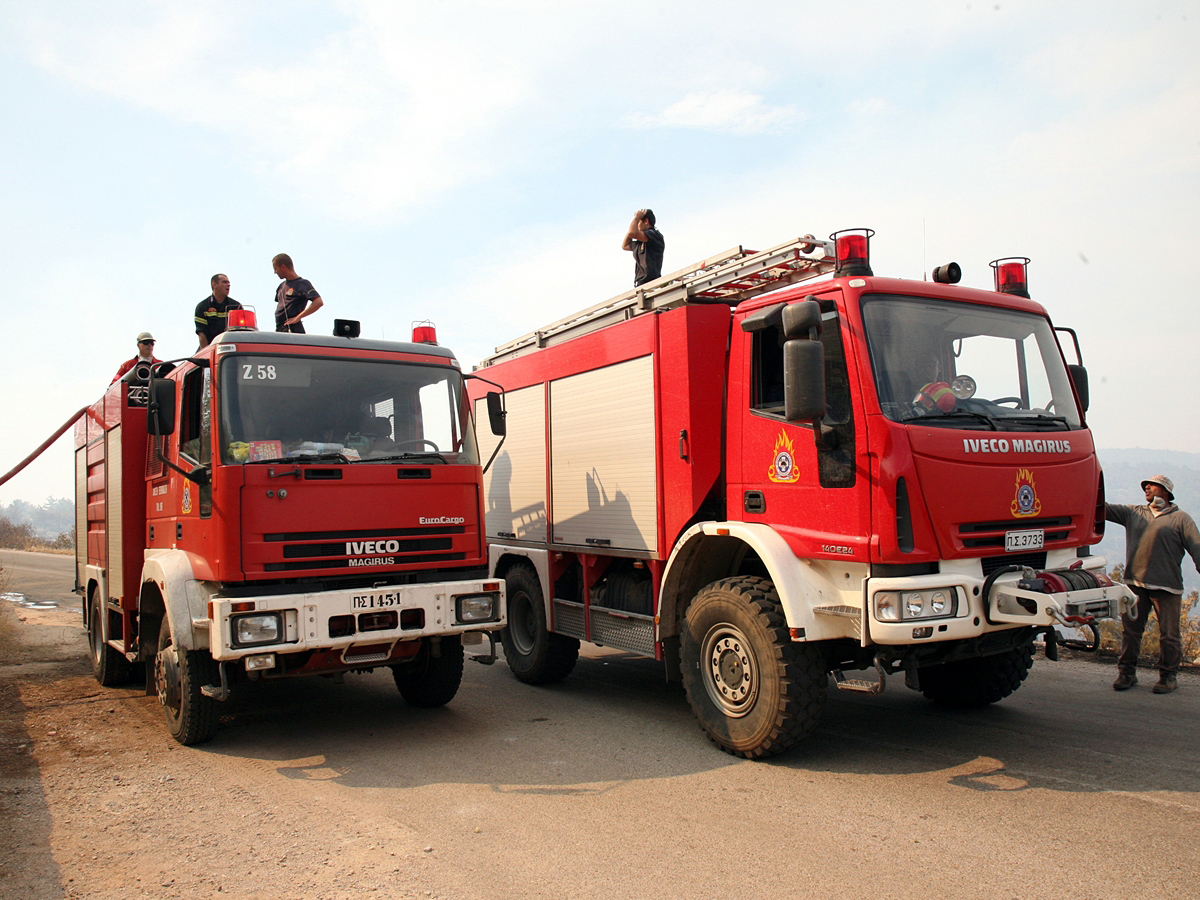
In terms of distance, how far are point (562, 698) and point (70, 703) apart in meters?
4.31

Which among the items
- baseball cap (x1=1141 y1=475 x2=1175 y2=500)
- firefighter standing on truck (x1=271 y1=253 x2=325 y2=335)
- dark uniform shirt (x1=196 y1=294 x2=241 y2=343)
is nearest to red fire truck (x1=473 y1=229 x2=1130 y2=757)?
baseball cap (x1=1141 y1=475 x2=1175 y2=500)

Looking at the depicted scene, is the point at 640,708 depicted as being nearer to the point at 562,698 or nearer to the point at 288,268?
the point at 562,698

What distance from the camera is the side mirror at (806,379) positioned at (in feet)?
16.6

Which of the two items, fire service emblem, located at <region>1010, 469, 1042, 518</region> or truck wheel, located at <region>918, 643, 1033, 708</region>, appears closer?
fire service emblem, located at <region>1010, 469, 1042, 518</region>

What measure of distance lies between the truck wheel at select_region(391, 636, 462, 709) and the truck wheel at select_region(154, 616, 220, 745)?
149cm

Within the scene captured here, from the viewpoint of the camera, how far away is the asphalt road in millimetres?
3871

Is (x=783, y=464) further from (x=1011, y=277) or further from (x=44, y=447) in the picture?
(x=44, y=447)

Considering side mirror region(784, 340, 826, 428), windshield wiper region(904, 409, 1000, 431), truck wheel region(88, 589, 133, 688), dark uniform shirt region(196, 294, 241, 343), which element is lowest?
truck wheel region(88, 589, 133, 688)

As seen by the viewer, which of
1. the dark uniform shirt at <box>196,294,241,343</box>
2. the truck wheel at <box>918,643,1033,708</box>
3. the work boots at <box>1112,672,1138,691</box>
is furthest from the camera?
the dark uniform shirt at <box>196,294,241,343</box>

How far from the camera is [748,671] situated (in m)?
5.60

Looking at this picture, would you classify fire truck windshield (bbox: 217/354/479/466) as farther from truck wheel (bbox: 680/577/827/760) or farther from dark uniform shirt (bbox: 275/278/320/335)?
truck wheel (bbox: 680/577/827/760)

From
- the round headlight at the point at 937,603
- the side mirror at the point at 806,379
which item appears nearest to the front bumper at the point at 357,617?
the side mirror at the point at 806,379

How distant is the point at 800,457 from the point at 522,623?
167 inches

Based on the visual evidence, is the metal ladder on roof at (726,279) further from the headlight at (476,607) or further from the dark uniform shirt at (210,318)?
the dark uniform shirt at (210,318)
